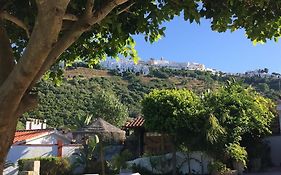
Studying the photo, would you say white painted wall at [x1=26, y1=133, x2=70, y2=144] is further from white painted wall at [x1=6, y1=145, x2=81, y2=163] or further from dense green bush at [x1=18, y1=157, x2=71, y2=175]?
dense green bush at [x1=18, y1=157, x2=71, y2=175]

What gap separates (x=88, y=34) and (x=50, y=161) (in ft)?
67.8

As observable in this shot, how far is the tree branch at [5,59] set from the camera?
18.0 feet

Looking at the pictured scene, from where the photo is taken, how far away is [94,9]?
6242 millimetres

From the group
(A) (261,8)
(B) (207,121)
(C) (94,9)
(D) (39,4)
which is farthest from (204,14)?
(B) (207,121)

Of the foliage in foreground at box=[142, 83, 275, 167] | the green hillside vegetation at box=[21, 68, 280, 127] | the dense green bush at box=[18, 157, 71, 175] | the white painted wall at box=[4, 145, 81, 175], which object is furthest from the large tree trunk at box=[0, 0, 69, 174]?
the green hillside vegetation at box=[21, 68, 280, 127]

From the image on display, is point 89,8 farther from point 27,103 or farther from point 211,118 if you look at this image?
point 211,118

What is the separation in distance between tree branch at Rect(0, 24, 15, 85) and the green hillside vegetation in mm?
33153

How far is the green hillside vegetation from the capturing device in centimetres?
5794

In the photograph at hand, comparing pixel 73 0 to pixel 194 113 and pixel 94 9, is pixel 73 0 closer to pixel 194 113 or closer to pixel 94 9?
pixel 94 9

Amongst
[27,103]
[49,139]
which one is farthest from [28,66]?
[49,139]

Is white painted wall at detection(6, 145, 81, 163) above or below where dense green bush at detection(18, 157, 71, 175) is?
above

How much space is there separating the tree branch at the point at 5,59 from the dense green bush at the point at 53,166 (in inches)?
854

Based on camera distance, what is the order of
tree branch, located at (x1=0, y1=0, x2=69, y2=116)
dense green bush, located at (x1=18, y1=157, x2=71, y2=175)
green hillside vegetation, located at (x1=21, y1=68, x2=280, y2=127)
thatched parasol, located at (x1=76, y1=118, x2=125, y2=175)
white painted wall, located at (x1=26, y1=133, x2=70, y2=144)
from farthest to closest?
green hillside vegetation, located at (x1=21, y1=68, x2=280, y2=127) → white painted wall, located at (x1=26, y1=133, x2=70, y2=144) → thatched parasol, located at (x1=76, y1=118, x2=125, y2=175) → dense green bush, located at (x1=18, y1=157, x2=71, y2=175) → tree branch, located at (x1=0, y1=0, x2=69, y2=116)

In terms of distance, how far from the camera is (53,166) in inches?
1053
